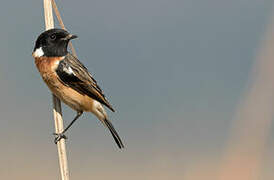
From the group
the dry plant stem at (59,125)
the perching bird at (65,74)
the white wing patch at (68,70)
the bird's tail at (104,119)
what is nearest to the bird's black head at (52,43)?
the perching bird at (65,74)

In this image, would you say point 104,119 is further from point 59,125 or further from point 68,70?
point 59,125

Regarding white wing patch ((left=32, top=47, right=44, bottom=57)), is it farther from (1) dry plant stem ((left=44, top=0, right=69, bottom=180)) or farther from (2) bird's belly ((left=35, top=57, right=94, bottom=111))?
(1) dry plant stem ((left=44, top=0, right=69, bottom=180))

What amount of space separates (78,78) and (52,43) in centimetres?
36

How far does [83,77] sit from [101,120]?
1.42 feet

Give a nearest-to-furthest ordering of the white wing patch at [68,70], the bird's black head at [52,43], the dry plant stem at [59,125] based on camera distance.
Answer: the dry plant stem at [59,125]
the bird's black head at [52,43]
the white wing patch at [68,70]

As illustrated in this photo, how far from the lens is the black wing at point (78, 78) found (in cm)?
351

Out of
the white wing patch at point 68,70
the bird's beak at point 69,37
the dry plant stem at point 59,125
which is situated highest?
the bird's beak at point 69,37

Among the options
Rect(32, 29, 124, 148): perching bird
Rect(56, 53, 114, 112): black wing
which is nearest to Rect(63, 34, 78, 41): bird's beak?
Rect(32, 29, 124, 148): perching bird

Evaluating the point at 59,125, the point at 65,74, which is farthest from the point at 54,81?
the point at 59,125

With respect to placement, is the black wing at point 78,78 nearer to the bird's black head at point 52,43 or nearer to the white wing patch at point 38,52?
the bird's black head at point 52,43

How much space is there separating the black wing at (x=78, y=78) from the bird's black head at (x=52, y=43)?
9cm

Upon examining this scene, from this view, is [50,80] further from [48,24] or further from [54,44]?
[48,24]

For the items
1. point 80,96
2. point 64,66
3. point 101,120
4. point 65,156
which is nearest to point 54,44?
point 64,66

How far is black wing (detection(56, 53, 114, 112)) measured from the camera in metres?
3.51
